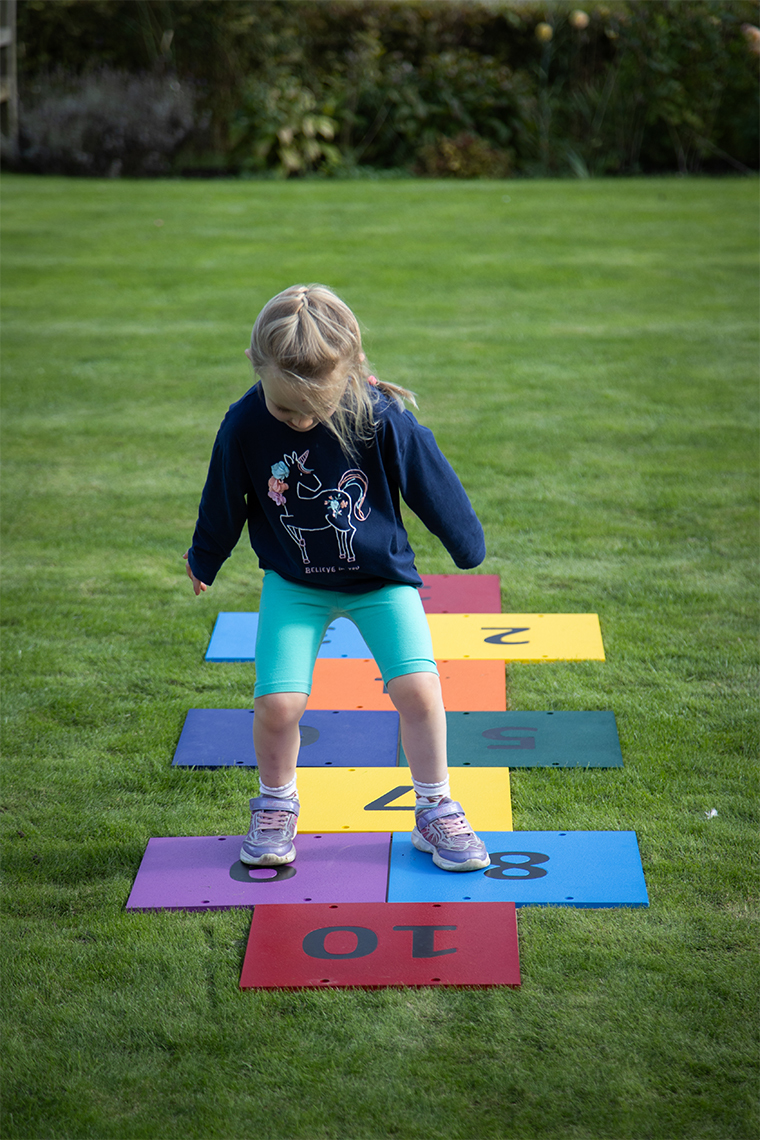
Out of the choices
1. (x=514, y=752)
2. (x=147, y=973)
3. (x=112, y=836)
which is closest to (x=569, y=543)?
(x=514, y=752)

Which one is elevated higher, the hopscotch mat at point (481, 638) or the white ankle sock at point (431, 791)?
the white ankle sock at point (431, 791)

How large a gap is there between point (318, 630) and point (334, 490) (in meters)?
0.32

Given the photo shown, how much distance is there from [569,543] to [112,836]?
2.23 m

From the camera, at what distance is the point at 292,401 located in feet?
7.30

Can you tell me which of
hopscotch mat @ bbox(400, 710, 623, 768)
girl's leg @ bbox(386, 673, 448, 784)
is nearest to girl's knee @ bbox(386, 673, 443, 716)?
girl's leg @ bbox(386, 673, 448, 784)

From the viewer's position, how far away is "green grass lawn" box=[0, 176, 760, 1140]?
1864 millimetres

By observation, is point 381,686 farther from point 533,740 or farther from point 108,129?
point 108,129

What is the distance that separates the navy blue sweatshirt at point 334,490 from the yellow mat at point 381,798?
Result: 60cm

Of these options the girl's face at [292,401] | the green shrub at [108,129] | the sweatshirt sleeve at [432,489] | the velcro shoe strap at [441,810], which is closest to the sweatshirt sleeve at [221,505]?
the girl's face at [292,401]

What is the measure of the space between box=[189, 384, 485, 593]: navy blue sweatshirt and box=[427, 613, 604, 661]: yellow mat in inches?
42.1

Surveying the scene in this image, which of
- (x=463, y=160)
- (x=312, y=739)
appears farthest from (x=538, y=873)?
(x=463, y=160)

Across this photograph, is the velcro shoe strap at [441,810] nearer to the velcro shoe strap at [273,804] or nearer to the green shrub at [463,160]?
the velcro shoe strap at [273,804]

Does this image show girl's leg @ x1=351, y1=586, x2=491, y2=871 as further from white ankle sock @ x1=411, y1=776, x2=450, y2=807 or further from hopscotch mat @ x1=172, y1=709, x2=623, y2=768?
hopscotch mat @ x1=172, y1=709, x2=623, y2=768

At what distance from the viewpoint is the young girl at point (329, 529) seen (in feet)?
7.41
